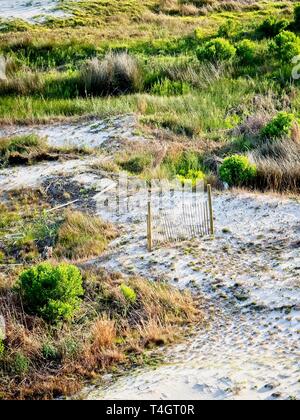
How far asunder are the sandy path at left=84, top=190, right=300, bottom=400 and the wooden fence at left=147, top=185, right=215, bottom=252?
20 centimetres

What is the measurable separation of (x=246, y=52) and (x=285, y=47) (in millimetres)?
1215

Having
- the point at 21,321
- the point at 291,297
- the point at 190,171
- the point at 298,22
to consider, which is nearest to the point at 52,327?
the point at 21,321

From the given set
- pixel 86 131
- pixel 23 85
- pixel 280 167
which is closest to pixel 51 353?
pixel 280 167

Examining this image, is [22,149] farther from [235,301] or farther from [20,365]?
[20,365]

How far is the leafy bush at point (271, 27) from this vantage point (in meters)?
21.9

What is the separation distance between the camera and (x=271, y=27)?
22.1 metres

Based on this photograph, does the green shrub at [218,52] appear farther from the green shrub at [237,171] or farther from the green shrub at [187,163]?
the green shrub at [237,171]

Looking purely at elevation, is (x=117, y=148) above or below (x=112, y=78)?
below

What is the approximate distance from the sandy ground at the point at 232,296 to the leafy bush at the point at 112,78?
6731 mm

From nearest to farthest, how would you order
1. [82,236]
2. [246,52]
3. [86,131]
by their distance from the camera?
[82,236] < [86,131] < [246,52]

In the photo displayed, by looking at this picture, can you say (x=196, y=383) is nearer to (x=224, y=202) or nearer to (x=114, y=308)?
(x=114, y=308)

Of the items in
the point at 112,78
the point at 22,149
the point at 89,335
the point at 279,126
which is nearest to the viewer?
the point at 89,335

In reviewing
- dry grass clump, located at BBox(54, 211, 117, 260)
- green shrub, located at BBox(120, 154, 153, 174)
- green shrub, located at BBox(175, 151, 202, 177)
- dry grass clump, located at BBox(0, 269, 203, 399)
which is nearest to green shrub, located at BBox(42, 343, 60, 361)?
dry grass clump, located at BBox(0, 269, 203, 399)

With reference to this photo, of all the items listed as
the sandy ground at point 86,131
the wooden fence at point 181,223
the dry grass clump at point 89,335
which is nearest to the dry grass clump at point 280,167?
the wooden fence at point 181,223
